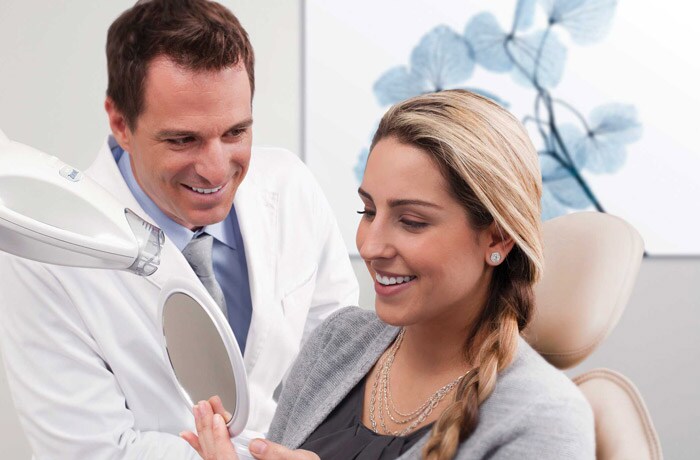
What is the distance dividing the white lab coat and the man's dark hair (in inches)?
8.4

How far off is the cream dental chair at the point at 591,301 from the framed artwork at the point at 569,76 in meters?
1.63

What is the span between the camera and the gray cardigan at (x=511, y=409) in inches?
41.4

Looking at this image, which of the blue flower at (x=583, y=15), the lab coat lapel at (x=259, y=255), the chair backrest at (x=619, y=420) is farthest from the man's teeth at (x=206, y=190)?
the blue flower at (x=583, y=15)

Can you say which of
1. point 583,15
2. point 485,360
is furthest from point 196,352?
point 583,15

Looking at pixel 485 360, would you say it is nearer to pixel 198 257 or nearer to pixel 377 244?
pixel 377 244

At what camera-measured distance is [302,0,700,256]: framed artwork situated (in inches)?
113

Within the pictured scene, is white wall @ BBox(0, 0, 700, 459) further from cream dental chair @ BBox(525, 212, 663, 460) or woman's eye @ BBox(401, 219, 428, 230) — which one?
woman's eye @ BBox(401, 219, 428, 230)

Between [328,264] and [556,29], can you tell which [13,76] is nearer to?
[328,264]

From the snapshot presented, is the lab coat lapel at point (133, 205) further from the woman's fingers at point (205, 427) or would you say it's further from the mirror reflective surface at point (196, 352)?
the woman's fingers at point (205, 427)

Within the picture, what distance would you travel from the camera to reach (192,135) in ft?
4.81

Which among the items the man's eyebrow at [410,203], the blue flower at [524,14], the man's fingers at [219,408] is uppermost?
the blue flower at [524,14]

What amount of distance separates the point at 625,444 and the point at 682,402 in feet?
6.74

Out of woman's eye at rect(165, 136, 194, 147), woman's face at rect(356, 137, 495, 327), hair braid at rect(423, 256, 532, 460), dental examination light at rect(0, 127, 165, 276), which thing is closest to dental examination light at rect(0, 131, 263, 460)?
dental examination light at rect(0, 127, 165, 276)

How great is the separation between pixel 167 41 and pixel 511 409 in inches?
34.0
